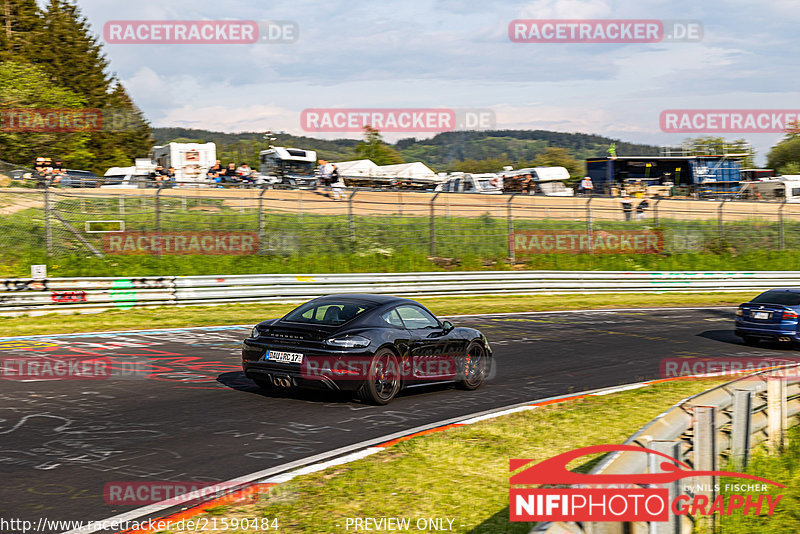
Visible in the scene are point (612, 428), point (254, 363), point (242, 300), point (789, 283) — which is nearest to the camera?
point (612, 428)

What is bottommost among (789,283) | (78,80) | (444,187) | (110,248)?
(789,283)

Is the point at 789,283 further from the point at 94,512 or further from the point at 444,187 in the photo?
the point at 94,512

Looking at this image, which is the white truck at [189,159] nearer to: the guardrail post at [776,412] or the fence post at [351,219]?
the fence post at [351,219]

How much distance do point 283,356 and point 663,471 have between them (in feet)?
17.6

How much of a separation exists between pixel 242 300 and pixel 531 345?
833 centimetres

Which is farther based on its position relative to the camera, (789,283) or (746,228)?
(746,228)

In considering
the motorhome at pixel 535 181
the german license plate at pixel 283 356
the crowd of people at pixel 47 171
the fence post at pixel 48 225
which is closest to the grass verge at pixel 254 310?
the fence post at pixel 48 225

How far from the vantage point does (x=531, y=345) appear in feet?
49.3

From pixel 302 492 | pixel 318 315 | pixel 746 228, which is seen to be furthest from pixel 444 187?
pixel 302 492

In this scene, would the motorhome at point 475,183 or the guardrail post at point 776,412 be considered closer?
the guardrail post at point 776,412

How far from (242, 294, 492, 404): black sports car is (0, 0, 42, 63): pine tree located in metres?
63.9

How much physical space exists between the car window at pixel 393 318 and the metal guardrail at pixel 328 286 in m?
10.6

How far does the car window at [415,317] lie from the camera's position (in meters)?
9.86

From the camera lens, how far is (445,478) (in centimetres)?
627
